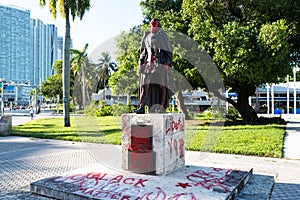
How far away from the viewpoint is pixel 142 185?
478 centimetres

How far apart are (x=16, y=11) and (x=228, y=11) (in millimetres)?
75620

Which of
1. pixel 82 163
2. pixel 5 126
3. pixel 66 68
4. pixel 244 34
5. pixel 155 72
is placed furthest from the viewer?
pixel 66 68

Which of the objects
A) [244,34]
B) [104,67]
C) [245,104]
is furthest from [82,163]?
[104,67]

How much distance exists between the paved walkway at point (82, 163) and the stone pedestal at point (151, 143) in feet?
2.63

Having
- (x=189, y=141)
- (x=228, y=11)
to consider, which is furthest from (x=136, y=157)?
(x=228, y=11)

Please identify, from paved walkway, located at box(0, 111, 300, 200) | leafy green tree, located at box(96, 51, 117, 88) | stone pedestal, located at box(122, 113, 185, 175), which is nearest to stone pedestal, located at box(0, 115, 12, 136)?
paved walkway, located at box(0, 111, 300, 200)

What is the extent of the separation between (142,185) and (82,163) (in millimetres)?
3303

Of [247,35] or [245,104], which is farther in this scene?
[245,104]

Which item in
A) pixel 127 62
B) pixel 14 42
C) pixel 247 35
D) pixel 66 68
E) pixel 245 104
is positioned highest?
pixel 14 42

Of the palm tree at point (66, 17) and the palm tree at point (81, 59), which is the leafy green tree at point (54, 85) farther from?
the palm tree at point (66, 17)

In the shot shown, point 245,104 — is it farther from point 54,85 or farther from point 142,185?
point 54,85

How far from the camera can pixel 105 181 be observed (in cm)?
503

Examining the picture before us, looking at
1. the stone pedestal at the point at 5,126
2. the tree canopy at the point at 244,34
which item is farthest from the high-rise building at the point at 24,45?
the tree canopy at the point at 244,34

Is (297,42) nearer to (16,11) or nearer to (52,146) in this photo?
(52,146)
